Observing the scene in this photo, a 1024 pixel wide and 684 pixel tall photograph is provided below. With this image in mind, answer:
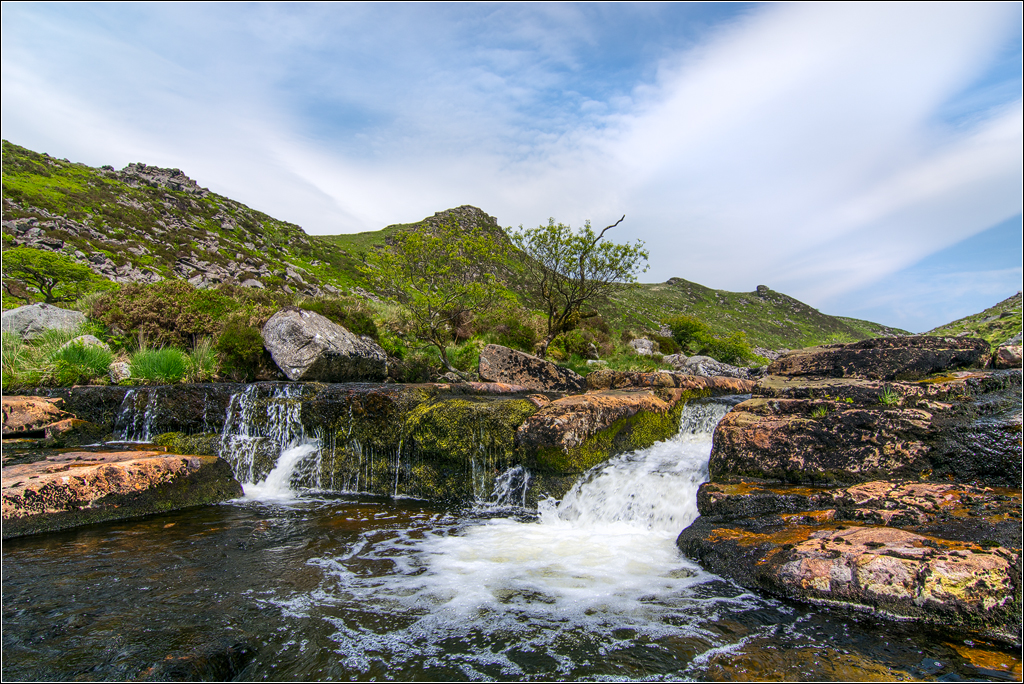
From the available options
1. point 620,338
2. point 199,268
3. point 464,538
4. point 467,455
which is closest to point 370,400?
point 467,455

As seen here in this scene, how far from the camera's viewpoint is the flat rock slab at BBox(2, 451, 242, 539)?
7.30 metres

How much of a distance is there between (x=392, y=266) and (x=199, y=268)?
53537 millimetres

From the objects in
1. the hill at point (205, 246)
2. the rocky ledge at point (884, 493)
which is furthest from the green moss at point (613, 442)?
the hill at point (205, 246)

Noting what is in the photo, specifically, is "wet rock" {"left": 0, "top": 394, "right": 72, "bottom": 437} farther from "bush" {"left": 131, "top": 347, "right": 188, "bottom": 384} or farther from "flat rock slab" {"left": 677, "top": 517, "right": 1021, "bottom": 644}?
"flat rock slab" {"left": 677, "top": 517, "right": 1021, "bottom": 644}

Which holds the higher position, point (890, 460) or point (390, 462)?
point (890, 460)

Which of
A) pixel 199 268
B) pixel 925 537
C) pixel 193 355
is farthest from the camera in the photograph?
pixel 199 268

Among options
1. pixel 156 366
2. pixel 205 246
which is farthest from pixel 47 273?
pixel 205 246

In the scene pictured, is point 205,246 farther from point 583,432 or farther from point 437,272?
point 583,432

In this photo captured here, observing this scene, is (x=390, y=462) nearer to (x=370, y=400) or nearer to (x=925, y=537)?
(x=370, y=400)

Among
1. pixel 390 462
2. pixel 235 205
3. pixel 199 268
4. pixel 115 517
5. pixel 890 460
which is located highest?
pixel 235 205

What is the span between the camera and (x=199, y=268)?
5462 cm

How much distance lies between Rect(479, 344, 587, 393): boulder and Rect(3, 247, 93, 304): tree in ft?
88.0

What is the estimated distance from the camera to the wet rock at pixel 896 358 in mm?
8016

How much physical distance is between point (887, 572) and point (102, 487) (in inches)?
484
